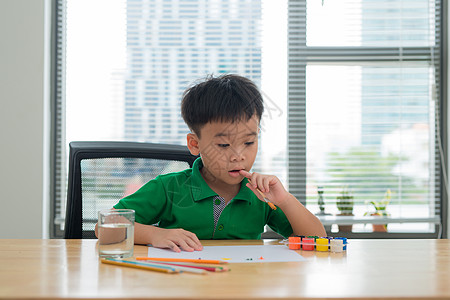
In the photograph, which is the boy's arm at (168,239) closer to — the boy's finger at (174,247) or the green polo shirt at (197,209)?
the boy's finger at (174,247)

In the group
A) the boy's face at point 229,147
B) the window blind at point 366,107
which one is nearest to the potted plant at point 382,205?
the window blind at point 366,107

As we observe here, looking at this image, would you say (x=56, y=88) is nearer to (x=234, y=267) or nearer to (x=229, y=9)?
(x=229, y=9)

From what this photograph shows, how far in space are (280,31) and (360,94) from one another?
0.54 m

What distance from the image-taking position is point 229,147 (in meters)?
1.18

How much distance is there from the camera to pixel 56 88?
234cm

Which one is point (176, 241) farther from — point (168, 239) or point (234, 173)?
point (234, 173)

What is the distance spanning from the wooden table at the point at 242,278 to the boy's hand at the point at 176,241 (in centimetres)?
5

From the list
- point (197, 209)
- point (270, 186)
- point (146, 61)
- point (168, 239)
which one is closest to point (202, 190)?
point (197, 209)

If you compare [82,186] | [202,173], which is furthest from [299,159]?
[82,186]

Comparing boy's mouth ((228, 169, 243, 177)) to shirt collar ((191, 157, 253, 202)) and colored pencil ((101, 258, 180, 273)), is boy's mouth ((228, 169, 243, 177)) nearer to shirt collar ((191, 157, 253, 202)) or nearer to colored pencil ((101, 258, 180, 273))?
shirt collar ((191, 157, 253, 202))

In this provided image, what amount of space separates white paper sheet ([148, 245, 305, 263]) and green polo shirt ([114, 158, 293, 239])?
233 mm

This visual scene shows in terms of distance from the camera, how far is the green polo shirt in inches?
47.3

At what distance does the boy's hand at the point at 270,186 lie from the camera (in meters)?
1.08

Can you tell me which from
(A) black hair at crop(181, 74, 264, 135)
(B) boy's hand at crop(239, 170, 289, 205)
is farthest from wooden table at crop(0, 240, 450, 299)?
(A) black hair at crop(181, 74, 264, 135)
